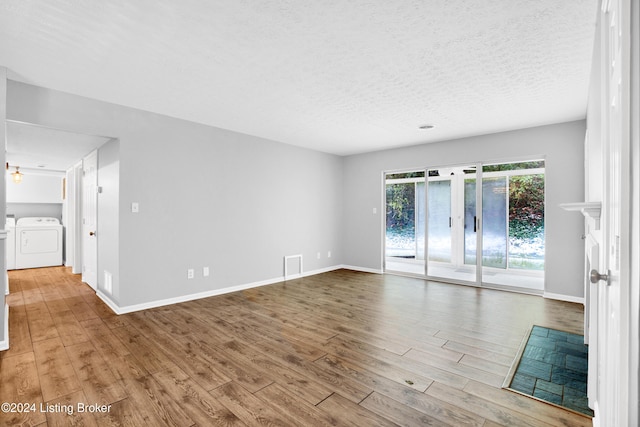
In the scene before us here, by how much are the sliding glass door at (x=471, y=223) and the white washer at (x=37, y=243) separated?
7.36 m

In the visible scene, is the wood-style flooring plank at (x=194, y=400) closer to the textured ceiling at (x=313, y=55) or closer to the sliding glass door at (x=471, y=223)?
the textured ceiling at (x=313, y=55)

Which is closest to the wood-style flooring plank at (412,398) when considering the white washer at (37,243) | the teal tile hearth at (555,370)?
the teal tile hearth at (555,370)

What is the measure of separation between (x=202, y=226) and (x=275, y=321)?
1.89 metres

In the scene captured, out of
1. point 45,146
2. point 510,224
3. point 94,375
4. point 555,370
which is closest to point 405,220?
point 510,224

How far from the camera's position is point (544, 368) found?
100 inches

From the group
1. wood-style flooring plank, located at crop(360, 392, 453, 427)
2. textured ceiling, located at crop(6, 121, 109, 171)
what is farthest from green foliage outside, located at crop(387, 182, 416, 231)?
textured ceiling, located at crop(6, 121, 109, 171)

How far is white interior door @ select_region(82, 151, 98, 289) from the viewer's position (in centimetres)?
482

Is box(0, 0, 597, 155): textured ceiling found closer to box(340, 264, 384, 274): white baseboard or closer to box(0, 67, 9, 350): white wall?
box(0, 67, 9, 350): white wall

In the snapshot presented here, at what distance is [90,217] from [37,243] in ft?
9.67

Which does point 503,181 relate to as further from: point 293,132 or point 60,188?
point 60,188

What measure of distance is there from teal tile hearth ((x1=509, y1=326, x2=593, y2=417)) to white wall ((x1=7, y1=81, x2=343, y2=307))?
12.8 feet

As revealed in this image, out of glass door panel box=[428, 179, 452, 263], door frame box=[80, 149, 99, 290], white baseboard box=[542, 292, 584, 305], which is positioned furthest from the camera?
glass door panel box=[428, 179, 452, 263]

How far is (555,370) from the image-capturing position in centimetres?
251

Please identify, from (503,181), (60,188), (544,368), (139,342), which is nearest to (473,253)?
(503,181)
